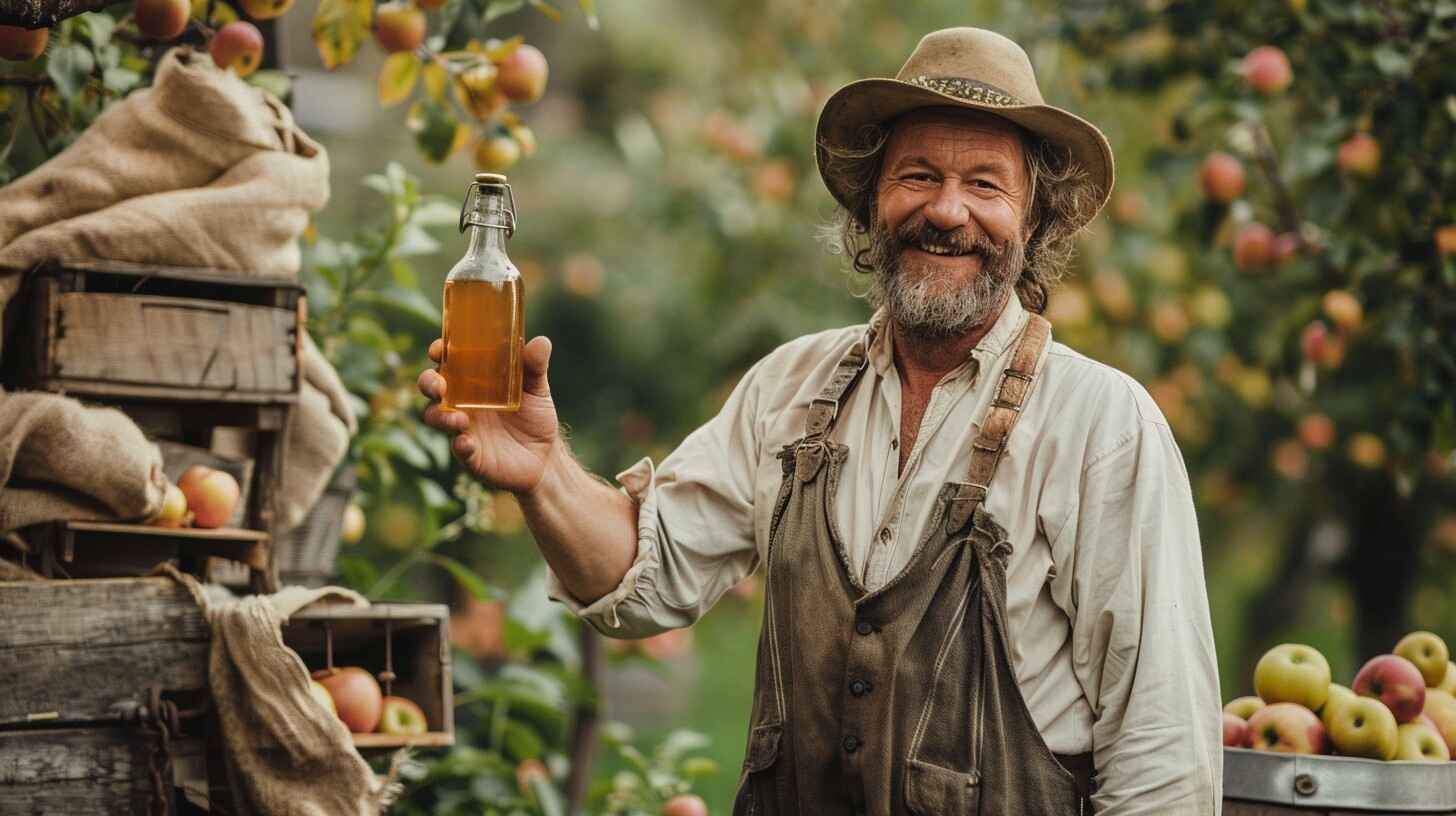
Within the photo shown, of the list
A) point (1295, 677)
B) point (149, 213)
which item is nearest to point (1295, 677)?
point (1295, 677)

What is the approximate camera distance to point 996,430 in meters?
2.52

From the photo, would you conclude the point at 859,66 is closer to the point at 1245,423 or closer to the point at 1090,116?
the point at 1090,116

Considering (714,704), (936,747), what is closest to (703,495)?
(936,747)

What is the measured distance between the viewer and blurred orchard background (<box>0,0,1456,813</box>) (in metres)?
4.00

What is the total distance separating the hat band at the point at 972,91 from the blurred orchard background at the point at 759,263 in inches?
41.1

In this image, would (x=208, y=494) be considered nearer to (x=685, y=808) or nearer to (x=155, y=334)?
(x=155, y=334)

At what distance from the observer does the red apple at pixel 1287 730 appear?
117 inches

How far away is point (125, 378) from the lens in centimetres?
291

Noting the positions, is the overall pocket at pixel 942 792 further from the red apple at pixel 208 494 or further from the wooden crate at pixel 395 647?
the red apple at pixel 208 494

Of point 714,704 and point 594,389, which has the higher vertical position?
point 594,389

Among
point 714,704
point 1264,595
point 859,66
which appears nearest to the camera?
point 859,66

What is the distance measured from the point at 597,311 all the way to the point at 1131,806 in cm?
488

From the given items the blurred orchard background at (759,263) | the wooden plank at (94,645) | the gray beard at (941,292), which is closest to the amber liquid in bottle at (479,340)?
the gray beard at (941,292)

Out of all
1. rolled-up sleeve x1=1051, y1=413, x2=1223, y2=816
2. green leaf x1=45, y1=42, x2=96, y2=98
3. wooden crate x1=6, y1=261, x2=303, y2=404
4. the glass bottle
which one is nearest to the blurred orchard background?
green leaf x1=45, y1=42, x2=96, y2=98
